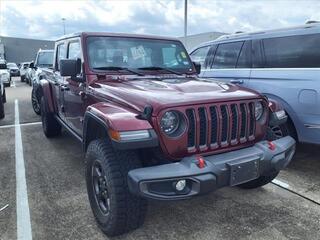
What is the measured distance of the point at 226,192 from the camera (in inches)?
164

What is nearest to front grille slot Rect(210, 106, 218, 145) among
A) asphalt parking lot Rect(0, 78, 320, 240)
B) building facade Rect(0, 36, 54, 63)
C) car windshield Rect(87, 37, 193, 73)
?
asphalt parking lot Rect(0, 78, 320, 240)

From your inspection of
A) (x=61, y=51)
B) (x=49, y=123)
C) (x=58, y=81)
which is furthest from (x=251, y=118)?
(x=49, y=123)

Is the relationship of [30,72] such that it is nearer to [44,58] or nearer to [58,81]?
[44,58]

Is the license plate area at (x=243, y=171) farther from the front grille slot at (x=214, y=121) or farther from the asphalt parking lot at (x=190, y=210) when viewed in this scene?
the asphalt parking lot at (x=190, y=210)

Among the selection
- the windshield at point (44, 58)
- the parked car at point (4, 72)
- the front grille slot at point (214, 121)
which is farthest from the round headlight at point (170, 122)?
the parked car at point (4, 72)

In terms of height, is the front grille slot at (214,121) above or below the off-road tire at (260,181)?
above

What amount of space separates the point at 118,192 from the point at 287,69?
10.2ft

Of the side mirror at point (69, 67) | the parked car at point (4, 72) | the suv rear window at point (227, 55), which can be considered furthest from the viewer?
the parked car at point (4, 72)

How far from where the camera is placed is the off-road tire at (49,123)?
6.42 m

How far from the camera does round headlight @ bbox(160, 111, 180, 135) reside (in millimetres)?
2909

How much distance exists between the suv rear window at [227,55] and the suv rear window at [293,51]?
589mm

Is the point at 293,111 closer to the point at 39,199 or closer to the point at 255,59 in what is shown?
the point at 255,59

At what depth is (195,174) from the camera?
8.86 ft

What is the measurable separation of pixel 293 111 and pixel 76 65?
284 cm
